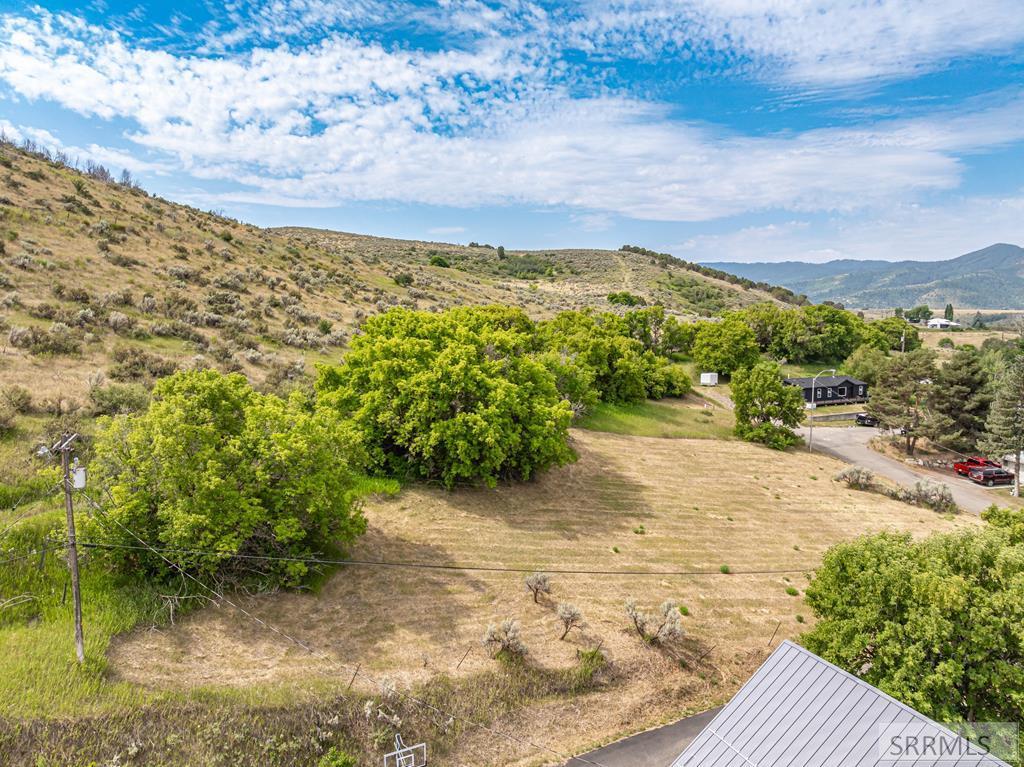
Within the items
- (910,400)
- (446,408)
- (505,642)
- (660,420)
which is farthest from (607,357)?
(505,642)

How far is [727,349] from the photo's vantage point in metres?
64.8

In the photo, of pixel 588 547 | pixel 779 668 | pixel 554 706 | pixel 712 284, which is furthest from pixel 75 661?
pixel 712 284

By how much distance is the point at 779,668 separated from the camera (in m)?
11.2

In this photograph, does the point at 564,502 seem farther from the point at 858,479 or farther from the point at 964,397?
the point at 964,397

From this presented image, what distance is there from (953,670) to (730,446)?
104ft

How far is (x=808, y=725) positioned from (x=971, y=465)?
41970mm

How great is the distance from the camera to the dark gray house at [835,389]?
6012 centimetres

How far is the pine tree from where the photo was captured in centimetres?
3803

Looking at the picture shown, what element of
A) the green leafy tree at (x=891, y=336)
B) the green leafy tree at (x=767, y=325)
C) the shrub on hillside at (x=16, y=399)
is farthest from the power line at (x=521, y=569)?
the green leafy tree at (x=891, y=336)

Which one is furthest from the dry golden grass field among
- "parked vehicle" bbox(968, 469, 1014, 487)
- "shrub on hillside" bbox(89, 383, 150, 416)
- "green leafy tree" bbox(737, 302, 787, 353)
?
"green leafy tree" bbox(737, 302, 787, 353)

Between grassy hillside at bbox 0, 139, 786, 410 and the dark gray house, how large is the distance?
115ft

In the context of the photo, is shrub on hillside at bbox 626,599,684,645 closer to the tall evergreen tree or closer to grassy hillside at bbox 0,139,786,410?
grassy hillside at bbox 0,139,786,410

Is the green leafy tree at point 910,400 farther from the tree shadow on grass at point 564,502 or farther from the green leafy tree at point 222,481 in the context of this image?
the green leafy tree at point 222,481

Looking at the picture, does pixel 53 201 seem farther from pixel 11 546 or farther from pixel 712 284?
pixel 712 284
